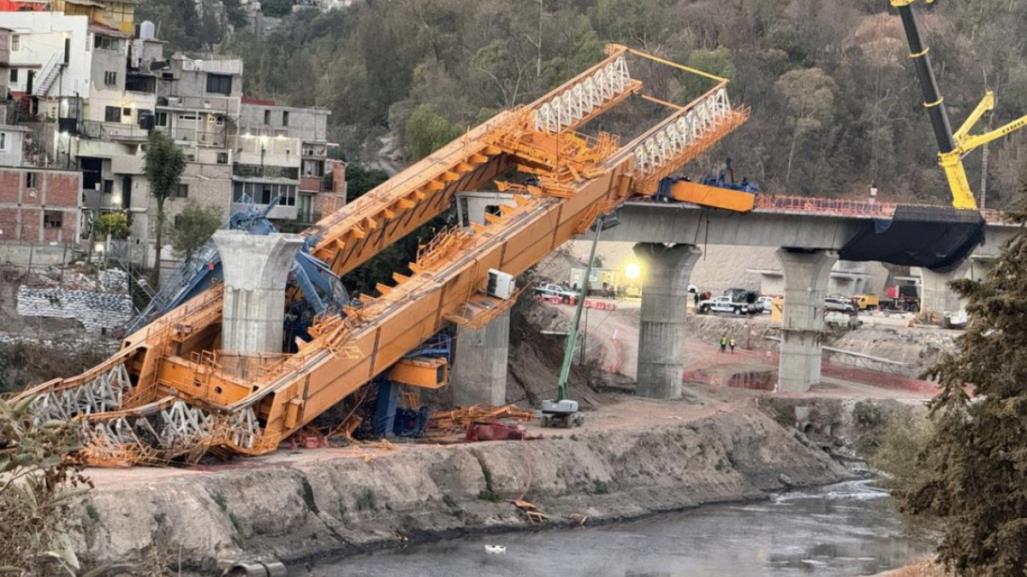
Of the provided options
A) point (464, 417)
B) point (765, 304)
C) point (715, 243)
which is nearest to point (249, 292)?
point (464, 417)

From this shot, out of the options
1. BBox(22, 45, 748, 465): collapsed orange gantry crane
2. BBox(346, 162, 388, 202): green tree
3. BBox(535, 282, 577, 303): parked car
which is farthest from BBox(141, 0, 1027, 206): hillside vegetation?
BBox(22, 45, 748, 465): collapsed orange gantry crane

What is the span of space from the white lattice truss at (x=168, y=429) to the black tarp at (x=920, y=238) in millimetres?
43603

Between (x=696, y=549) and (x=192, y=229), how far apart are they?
2626 cm

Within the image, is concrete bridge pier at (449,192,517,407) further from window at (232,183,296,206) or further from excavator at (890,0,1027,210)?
excavator at (890,0,1027,210)

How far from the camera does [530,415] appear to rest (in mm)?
85625

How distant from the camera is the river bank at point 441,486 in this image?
62.0 metres

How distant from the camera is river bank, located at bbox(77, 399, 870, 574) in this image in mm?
62031

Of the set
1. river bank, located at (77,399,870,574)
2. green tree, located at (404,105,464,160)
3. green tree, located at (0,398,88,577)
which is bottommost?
river bank, located at (77,399,870,574)

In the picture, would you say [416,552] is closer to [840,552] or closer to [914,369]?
[840,552]

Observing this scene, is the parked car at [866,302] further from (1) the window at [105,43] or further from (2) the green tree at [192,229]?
(2) the green tree at [192,229]

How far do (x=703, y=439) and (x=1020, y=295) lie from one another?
41.3 metres

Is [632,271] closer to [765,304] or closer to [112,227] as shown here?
[765,304]

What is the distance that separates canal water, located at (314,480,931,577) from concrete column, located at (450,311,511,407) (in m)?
9.54

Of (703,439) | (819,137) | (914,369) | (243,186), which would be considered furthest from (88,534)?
(819,137)
